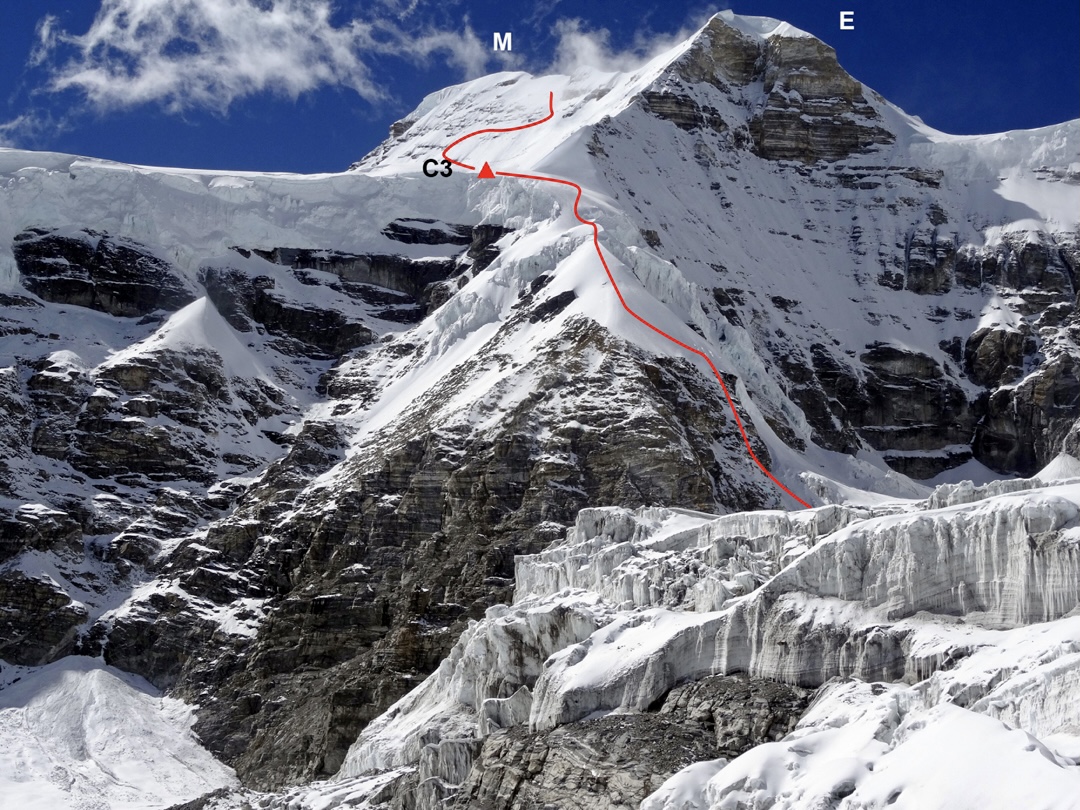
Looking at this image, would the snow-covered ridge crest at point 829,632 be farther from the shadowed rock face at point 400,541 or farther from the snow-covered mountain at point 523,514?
the shadowed rock face at point 400,541

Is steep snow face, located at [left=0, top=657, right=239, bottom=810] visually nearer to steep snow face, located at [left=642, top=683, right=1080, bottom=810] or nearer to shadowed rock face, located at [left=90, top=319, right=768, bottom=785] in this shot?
shadowed rock face, located at [left=90, top=319, right=768, bottom=785]

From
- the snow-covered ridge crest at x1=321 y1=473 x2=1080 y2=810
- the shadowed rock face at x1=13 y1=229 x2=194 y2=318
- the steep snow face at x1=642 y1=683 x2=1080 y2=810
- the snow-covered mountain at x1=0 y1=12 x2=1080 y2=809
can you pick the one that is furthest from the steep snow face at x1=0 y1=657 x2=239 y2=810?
the steep snow face at x1=642 y1=683 x2=1080 y2=810

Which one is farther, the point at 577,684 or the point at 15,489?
the point at 15,489

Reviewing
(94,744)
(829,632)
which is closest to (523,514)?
(94,744)

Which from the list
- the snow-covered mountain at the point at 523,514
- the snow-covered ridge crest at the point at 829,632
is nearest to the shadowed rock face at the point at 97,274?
the snow-covered mountain at the point at 523,514

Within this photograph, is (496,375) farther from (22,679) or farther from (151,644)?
(22,679)

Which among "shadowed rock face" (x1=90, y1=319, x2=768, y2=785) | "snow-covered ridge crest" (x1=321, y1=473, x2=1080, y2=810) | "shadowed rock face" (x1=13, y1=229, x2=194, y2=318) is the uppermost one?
"shadowed rock face" (x1=13, y1=229, x2=194, y2=318)

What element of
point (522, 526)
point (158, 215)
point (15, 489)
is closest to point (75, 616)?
point (15, 489)
